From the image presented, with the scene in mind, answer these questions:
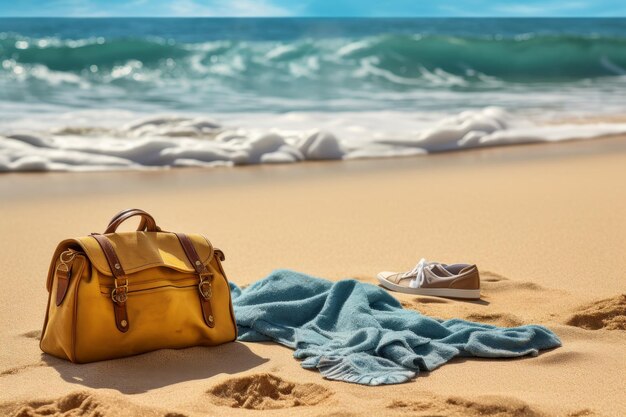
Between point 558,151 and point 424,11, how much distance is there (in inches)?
760

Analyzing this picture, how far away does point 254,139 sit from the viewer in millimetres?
8305

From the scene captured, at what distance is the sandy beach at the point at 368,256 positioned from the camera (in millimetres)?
2732

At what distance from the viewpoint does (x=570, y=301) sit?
3811 millimetres

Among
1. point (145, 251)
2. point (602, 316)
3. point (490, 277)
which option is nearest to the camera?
point (145, 251)

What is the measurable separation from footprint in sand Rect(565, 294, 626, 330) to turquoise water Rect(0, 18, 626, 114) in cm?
832

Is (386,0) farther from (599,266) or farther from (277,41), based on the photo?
(599,266)

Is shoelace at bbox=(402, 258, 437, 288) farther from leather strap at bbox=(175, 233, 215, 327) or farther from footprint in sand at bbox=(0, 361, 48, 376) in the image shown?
footprint in sand at bbox=(0, 361, 48, 376)

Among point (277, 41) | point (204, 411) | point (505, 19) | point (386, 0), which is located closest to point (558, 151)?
point (204, 411)

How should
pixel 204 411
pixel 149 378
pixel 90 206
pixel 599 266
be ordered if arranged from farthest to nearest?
pixel 90 206, pixel 599 266, pixel 149 378, pixel 204 411

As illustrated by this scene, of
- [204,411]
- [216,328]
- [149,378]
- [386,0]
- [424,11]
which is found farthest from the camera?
[386,0]

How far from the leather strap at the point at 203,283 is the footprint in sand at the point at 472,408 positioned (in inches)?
33.4

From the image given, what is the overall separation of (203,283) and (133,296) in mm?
260

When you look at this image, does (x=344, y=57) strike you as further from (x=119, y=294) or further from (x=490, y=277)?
(x=119, y=294)

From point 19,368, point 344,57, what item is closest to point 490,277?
point 19,368
